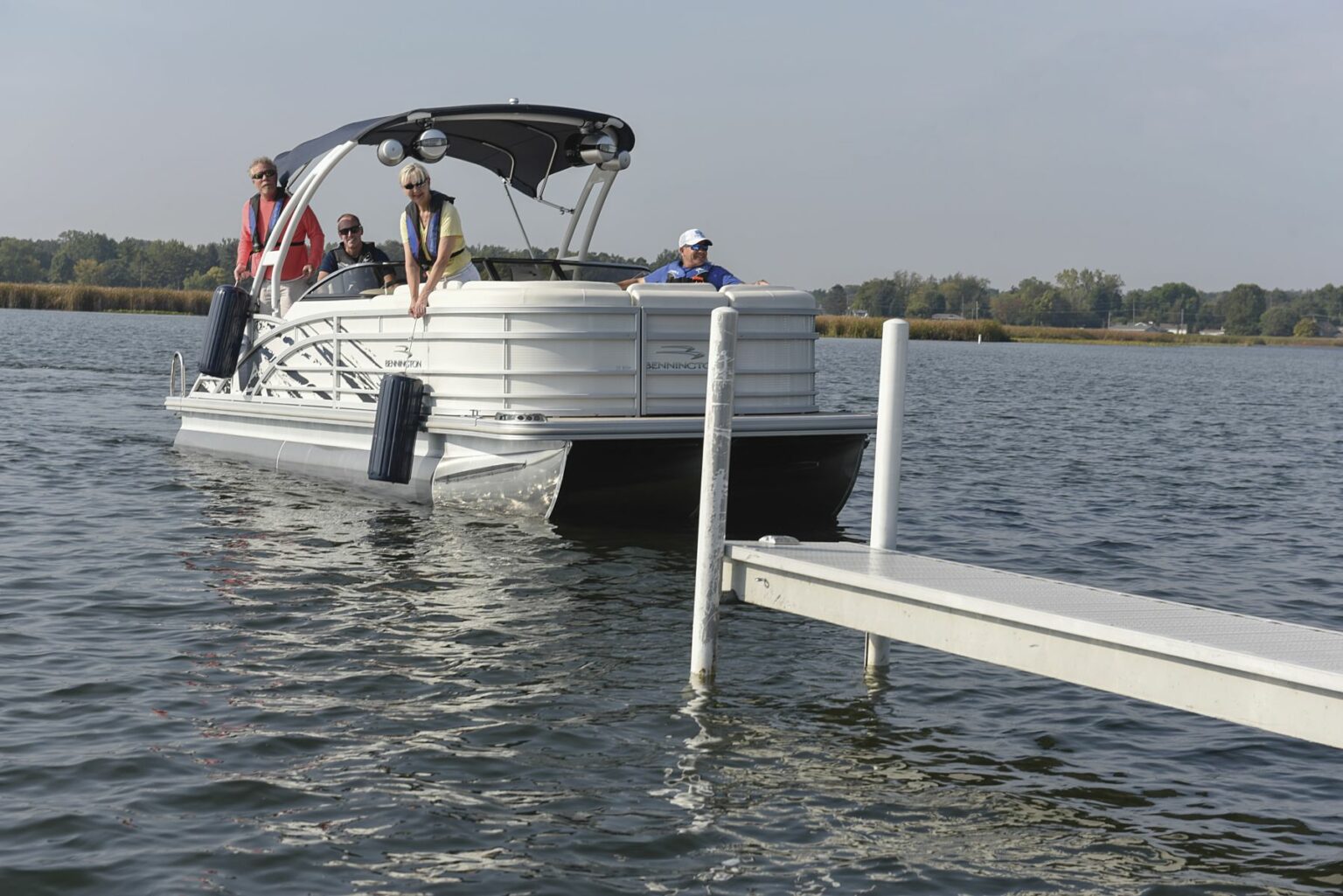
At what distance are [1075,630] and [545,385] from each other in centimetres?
555

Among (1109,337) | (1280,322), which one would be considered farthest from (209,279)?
(1280,322)

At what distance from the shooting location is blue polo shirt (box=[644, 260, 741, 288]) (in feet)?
37.6

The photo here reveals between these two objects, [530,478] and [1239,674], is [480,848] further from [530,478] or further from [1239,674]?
[530,478]

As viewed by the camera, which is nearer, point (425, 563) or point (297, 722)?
point (297, 722)

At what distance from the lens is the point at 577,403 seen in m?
10.6

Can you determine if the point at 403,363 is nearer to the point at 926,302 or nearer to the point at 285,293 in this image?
the point at 285,293

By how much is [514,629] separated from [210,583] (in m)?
2.25

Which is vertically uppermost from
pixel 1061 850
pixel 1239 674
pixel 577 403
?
pixel 577 403

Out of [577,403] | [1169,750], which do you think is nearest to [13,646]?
[577,403]

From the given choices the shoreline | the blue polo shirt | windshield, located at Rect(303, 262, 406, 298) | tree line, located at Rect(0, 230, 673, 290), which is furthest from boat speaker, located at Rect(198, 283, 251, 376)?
tree line, located at Rect(0, 230, 673, 290)

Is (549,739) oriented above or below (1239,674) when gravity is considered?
below

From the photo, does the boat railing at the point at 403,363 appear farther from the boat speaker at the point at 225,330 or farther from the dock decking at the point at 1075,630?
the dock decking at the point at 1075,630

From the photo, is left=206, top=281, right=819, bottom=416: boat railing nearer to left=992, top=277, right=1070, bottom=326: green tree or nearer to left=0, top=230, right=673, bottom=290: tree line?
left=0, top=230, right=673, bottom=290: tree line

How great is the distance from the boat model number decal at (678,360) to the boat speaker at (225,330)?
5002 millimetres
